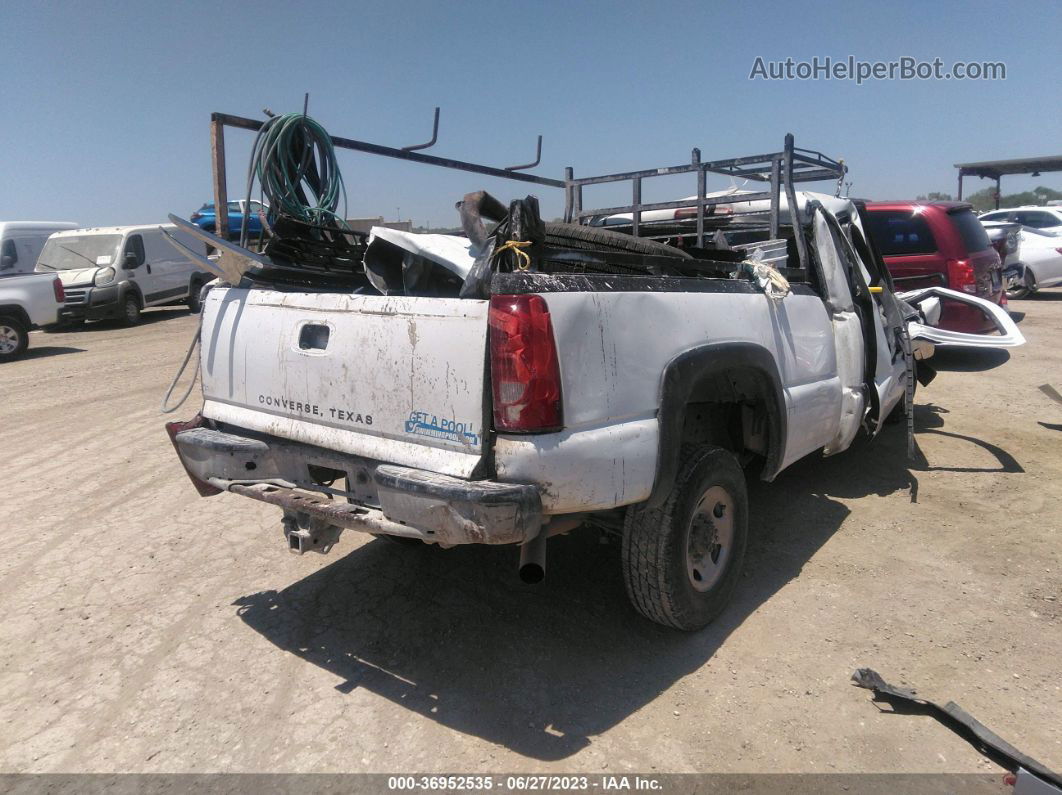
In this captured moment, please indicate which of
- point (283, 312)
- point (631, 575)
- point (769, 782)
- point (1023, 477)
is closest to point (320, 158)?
point (283, 312)

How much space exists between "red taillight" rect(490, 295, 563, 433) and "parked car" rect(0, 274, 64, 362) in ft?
42.2

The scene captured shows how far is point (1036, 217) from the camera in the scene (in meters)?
17.8

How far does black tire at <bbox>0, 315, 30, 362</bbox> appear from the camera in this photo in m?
12.2

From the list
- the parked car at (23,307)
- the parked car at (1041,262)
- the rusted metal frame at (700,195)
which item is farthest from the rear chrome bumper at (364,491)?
the parked car at (1041,262)

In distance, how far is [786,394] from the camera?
3750mm

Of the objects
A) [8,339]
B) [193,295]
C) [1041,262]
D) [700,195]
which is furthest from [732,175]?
[193,295]

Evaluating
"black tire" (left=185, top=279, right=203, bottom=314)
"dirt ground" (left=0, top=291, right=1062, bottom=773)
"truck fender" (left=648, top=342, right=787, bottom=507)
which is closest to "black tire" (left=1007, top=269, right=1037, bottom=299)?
"dirt ground" (left=0, top=291, right=1062, bottom=773)

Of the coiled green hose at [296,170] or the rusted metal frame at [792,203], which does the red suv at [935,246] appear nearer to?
the rusted metal frame at [792,203]

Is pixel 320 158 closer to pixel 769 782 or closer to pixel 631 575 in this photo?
pixel 631 575

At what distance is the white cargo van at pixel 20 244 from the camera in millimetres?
13672

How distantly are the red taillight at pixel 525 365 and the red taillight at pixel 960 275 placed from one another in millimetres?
7052

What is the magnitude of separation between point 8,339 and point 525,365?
1312cm

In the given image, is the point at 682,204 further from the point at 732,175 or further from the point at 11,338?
the point at 11,338

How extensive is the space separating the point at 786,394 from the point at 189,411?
20.5 ft
